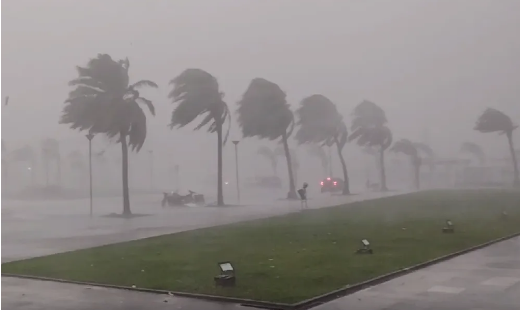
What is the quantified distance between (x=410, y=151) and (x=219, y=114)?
3395 mm

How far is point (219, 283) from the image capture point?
20.2 feet

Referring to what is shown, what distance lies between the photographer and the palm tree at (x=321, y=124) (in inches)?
376

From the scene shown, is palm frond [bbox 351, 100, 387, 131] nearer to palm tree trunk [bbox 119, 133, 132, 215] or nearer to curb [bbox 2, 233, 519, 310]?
curb [bbox 2, 233, 519, 310]

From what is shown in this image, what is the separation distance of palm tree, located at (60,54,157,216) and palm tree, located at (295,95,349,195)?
105 inches

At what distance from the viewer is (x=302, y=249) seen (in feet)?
28.4

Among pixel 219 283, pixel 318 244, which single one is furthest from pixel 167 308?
pixel 318 244

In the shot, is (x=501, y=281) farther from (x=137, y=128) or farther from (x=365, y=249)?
(x=137, y=128)

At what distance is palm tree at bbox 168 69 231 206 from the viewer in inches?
372

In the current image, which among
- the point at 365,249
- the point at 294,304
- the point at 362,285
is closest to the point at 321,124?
the point at 365,249

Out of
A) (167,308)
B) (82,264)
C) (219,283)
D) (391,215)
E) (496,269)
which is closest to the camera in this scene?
(167,308)

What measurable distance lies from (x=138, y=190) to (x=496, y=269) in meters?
6.08

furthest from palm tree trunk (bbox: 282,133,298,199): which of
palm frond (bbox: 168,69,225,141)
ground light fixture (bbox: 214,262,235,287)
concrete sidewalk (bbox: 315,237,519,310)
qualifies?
ground light fixture (bbox: 214,262,235,287)

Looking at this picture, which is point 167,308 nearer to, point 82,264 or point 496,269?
point 82,264

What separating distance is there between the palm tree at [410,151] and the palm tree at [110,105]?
14.2 feet
